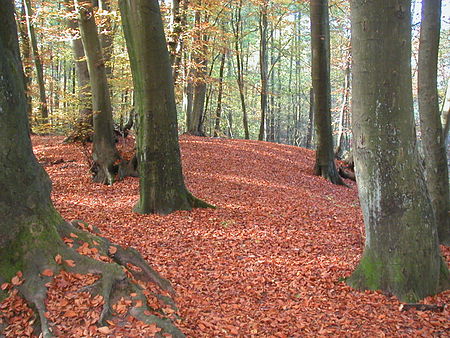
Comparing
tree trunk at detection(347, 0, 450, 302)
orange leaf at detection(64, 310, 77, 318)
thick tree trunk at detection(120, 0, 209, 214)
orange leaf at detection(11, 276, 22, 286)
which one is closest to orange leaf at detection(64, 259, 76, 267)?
orange leaf at detection(11, 276, 22, 286)

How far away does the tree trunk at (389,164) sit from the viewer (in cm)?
430

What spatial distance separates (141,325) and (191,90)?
16.3m

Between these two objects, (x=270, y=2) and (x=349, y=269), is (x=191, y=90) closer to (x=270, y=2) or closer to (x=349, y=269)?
(x=270, y=2)

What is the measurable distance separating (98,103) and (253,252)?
21.3 ft

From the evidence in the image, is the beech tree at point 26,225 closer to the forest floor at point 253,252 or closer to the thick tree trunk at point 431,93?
the forest floor at point 253,252

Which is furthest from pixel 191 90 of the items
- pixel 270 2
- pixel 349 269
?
pixel 349 269

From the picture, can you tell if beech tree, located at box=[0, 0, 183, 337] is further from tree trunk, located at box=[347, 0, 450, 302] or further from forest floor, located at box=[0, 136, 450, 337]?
tree trunk, located at box=[347, 0, 450, 302]

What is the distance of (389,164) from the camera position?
452cm

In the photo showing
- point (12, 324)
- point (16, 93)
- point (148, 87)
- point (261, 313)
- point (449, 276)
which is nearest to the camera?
point (12, 324)

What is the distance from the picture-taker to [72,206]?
7707mm

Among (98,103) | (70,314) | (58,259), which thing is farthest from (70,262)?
(98,103)

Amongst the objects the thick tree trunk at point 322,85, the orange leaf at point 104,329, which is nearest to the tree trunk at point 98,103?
the thick tree trunk at point 322,85

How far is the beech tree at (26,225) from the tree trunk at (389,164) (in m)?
2.79

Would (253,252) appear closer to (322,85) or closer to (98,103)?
(98,103)
